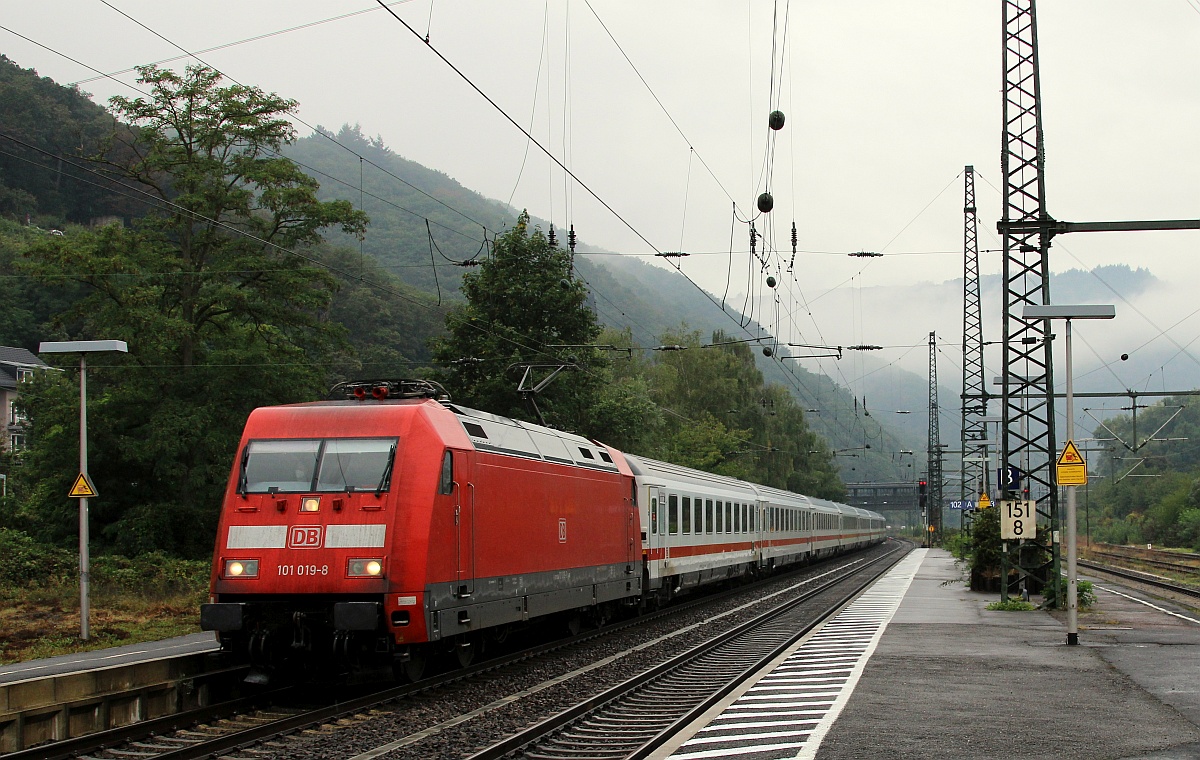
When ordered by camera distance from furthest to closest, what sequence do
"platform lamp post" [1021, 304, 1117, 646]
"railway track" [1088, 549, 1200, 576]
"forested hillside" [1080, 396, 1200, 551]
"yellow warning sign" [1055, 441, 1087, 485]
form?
"forested hillside" [1080, 396, 1200, 551]
"railway track" [1088, 549, 1200, 576]
"yellow warning sign" [1055, 441, 1087, 485]
"platform lamp post" [1021, 304, 1117, 646]

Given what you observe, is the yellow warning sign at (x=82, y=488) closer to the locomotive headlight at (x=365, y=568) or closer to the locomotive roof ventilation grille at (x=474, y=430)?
the locomotive roof ventilation grille at (x=474, y=430)

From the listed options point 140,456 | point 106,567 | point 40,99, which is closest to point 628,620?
point 106,567

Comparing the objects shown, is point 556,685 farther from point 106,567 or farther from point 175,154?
point 175,154

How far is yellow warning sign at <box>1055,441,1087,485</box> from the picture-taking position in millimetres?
18906

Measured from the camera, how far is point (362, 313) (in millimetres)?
85062

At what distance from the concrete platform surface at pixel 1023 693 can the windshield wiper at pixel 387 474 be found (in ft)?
17.4

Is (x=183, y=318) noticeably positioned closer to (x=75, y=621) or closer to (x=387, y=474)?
(x=75, y=621)

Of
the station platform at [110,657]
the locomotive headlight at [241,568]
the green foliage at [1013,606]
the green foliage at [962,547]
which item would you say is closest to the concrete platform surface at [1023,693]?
the green foliage at [1013,606]

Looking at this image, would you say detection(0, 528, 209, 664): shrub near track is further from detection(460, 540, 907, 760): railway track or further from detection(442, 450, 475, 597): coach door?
detection(460, 540, 907, 760): railway track

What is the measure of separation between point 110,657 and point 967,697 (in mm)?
12835

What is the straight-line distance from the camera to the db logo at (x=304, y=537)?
12711 mm

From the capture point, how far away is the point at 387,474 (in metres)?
12.9

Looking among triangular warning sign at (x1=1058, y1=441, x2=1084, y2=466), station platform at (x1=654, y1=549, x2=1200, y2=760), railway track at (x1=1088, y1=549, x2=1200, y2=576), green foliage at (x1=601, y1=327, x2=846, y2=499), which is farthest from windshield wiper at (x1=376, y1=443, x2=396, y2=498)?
green foliage at (x1=601, y1=327, x2=846, y2=499)

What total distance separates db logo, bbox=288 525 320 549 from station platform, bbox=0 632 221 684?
3.01 m
